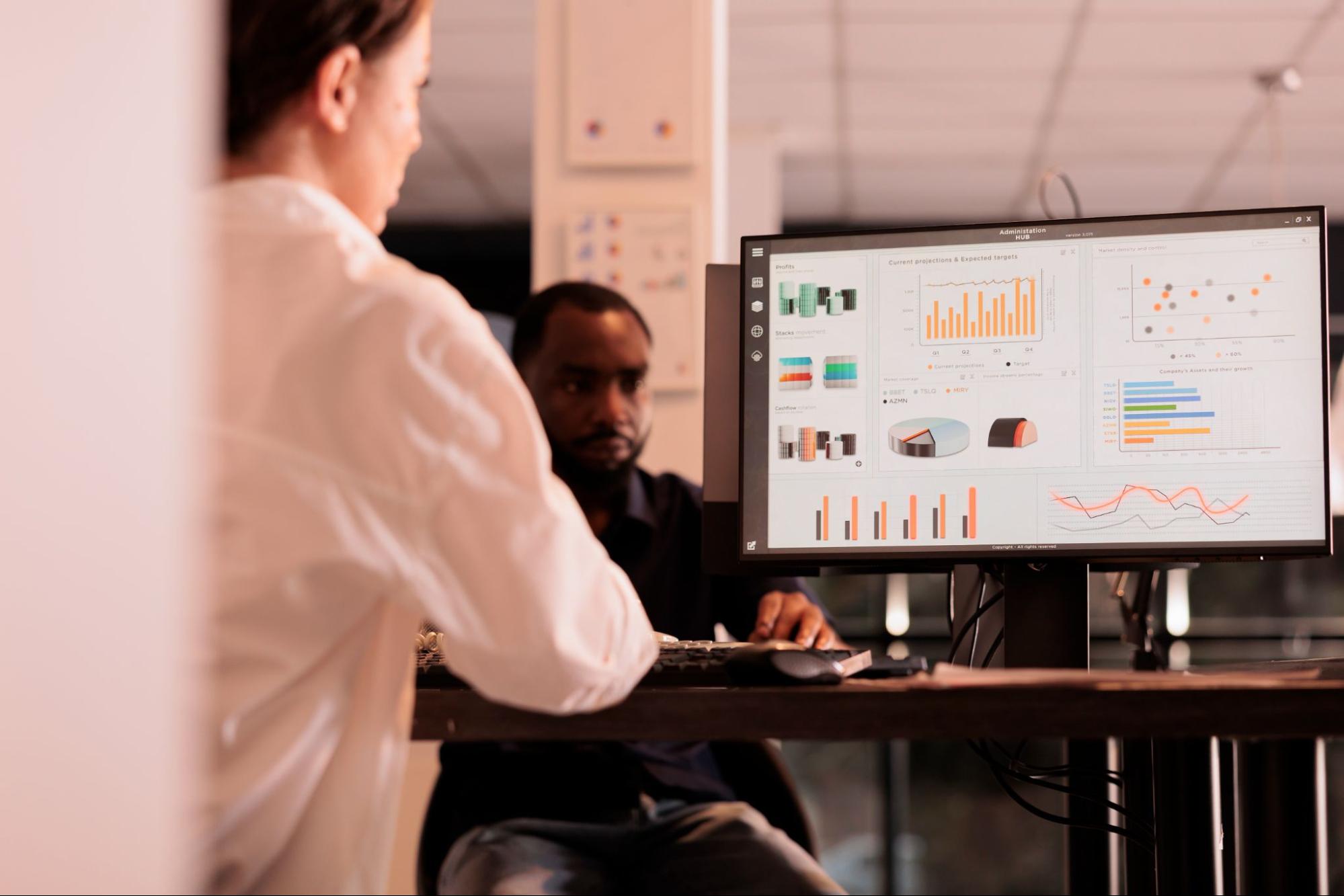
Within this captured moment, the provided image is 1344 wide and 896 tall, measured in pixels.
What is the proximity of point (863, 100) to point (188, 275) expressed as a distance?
432 cm

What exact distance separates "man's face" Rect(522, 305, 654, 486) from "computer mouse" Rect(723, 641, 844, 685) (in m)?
1.14

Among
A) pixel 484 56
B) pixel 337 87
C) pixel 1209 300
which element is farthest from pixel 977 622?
pixel 484 56

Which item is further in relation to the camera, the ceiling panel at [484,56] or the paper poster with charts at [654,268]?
the ceiling panel at [484,56]

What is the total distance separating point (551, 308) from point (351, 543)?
1.47 meters

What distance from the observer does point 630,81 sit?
9.97ft

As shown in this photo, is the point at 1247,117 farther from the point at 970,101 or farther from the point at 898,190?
the point at 898,190

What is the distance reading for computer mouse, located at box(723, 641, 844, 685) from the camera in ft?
3.19

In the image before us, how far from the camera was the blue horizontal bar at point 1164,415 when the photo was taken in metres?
1.32

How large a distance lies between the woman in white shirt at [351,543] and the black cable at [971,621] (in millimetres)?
622

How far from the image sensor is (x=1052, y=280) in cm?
137

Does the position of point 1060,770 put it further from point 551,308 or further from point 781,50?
point 781,50

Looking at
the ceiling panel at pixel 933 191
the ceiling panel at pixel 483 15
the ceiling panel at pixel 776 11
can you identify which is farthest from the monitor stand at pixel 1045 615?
the ceiling panel at pixel 933 191

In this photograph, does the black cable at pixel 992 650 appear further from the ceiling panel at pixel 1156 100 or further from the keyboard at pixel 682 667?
the ceiling panel at pixel 1156 100

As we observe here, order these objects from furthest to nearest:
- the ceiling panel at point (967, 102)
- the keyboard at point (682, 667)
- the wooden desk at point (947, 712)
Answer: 1. the ceiling panel at point (967, 102)
2. the keyboard at point (682, 667)
3. the wooden desk at point (947, 712)
